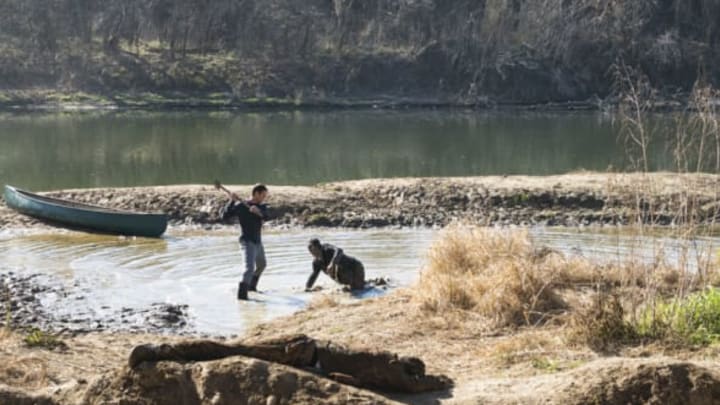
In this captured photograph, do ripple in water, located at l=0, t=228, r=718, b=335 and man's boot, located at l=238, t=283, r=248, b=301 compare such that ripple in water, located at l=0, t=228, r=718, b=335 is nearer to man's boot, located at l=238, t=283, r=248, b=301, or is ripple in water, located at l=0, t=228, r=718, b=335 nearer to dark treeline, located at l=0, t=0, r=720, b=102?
man's boot, located at l=238, t=283, r=248, b=301

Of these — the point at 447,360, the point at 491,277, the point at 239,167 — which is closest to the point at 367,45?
the point at 239,167

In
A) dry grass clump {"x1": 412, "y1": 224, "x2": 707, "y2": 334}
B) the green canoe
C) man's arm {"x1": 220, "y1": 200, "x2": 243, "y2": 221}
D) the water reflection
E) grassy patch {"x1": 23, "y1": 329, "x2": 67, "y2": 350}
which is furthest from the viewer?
the water reflection

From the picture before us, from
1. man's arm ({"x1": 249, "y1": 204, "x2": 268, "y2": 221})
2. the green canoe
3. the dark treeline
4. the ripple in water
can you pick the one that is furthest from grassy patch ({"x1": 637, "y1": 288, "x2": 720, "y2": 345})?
the dark treeline

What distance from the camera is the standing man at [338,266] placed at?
15.3 metres

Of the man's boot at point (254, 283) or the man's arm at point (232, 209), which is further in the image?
the man's boot at point (254, 283)

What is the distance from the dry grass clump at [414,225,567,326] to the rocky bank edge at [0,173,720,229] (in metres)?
8.66

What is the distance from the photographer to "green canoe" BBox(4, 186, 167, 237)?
68.7 feet

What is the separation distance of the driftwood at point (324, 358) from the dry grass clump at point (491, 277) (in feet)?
11.7

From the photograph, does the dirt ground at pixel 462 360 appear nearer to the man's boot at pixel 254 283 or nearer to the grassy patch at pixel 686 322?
the grassy patch at pixel 686 322

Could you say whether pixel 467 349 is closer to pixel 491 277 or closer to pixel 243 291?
pixel 491 277

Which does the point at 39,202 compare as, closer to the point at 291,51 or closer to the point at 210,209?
the point at 210,209

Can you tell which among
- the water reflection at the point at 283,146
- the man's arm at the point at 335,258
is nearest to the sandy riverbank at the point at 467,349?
the man's arm at the point at 335,258

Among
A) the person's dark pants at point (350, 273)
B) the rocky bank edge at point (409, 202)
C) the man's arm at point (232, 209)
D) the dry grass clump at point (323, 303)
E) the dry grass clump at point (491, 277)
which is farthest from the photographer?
the rocky bank edge at point (409, 202)

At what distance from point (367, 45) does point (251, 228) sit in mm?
60757
